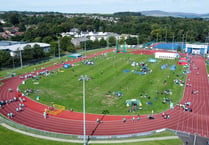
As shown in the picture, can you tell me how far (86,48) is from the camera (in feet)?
345

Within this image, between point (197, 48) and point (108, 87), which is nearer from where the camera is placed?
point (108, 87)

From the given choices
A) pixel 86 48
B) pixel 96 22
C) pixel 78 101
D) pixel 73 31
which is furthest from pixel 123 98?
pixel 96 22

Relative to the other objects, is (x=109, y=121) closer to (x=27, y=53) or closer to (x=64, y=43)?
(x=27, y=53)

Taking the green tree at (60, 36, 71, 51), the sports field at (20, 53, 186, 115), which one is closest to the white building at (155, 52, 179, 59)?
the sports field at (20, 53, 186, 115)

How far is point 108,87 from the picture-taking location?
50344 millimetres

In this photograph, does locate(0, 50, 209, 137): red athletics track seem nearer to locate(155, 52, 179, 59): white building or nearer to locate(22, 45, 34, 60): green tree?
locate(22, 45, 34, 60): green tree

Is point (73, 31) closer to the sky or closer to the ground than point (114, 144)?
closer to the sky

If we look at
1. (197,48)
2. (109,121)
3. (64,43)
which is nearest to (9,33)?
(64,43)

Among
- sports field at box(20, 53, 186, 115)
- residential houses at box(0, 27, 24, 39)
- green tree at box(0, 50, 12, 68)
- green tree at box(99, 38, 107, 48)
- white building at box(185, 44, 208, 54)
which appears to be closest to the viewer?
sports field at box(20, 53, 186, 115)

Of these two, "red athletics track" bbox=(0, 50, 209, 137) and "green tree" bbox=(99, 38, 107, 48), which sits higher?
"green tree" bbox=(99, 38, 107, 48)

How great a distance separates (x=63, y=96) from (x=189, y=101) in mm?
26559

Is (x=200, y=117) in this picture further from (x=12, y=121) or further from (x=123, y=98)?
(x=12, y=121)

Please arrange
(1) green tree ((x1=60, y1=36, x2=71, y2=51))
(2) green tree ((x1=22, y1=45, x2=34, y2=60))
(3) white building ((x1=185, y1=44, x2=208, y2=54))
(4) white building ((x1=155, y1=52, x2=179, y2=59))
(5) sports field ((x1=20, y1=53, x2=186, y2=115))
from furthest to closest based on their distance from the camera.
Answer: (1) green tree ((x1=60, y1=36, x2=71, y2=51)) < (3) white building ((x1=185, y1=44, x2=208, y2=54)) < (4) white building ((x1=155, y1=52, x2=179, y2=59)) < (2) green tree ((x1=22, y1=45, x2=34, y2=60)) < (5) sports field ((x1=20, y1=53, x2=186, y2=115))

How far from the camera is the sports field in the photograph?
40406mm
